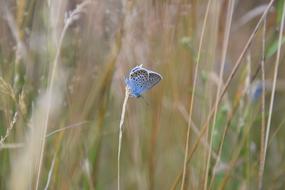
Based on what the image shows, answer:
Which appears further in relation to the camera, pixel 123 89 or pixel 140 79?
pixel 123 89

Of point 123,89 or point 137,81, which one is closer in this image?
point 137,81

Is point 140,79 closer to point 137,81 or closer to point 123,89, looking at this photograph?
point 137,81

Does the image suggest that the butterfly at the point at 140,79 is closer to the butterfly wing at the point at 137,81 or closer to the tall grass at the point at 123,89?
the butterfly wing at the point at 137,81

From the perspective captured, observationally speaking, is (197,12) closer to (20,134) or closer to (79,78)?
(79,78)

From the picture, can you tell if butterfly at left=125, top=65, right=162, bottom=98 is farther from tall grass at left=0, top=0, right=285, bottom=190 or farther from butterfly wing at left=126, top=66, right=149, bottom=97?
tall grass at left=0, top=0, right=285, bottom=190

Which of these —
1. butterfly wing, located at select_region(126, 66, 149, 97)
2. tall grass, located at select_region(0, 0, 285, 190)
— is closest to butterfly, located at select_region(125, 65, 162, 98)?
butterfly wing, located at select_region(126, 66, 149, 97)

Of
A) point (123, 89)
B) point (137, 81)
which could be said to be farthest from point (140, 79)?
point (123, 89)
